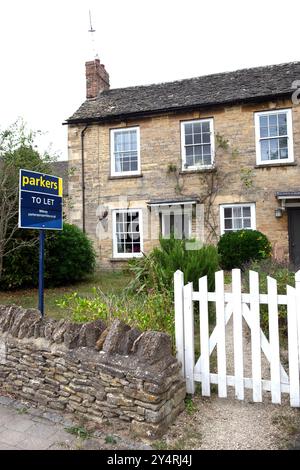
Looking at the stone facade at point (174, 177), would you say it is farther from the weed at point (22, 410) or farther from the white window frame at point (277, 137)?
the weed at point (22, 410)

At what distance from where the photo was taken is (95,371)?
11.0 feet

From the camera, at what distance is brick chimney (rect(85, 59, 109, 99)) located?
16531 mm

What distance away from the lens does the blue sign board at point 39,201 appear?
15.4 feet

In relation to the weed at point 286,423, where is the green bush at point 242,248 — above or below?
above

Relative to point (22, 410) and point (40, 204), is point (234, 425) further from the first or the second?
point (40, 204)

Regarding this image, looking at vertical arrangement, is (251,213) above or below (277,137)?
below

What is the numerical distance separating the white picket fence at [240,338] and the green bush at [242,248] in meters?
8.08

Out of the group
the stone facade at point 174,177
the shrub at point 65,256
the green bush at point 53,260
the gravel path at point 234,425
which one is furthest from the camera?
the stone facade at point 174,177

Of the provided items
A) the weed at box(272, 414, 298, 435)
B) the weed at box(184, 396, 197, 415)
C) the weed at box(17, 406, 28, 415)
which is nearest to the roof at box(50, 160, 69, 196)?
the weed at box(17, 406, 28, 415)

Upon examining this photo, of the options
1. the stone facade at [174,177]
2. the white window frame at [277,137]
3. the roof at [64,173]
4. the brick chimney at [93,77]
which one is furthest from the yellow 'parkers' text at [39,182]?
the brick chimney at [93,77]

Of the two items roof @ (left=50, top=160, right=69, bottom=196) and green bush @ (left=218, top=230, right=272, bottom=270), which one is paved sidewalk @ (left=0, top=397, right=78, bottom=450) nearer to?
roof @ (left=50, top=160, right=69, bottom=196)

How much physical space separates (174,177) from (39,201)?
971cm

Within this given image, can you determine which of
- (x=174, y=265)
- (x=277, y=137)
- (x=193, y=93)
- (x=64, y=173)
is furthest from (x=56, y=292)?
(x=64, y=173)

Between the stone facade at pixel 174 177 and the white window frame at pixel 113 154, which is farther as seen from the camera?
the white window frame at pixel 113 154
